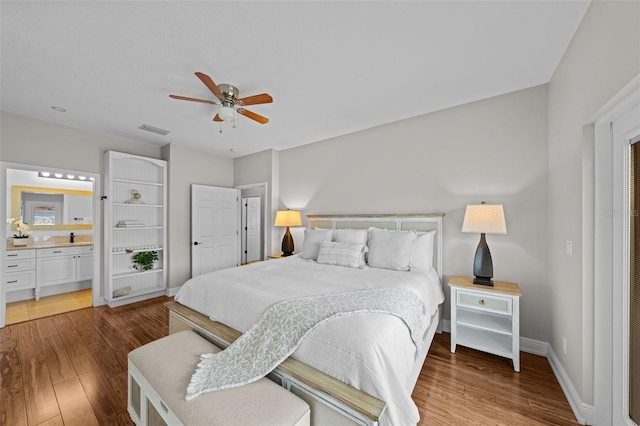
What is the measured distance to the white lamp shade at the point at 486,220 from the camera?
2275 millimetres

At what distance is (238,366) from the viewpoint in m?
1.43

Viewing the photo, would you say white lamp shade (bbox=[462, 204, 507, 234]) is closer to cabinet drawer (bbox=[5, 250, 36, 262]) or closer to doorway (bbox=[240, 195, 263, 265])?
doorway (bbox=[240, 195, 263, 265])

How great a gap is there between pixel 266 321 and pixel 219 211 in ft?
12.9

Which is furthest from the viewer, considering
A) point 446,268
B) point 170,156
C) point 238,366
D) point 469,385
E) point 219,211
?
point 219,211

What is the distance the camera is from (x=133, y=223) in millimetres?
4133

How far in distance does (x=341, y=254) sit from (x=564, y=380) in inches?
83.3

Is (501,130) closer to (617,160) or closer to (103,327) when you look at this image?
(617,160)

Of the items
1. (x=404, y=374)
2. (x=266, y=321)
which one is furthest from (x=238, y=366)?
(x=404, y=374)

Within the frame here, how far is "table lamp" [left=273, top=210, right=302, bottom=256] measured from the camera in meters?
4.14

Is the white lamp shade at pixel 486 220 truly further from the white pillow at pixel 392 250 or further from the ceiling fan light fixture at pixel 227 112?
the ceiling fan light fixture at pixel 227 112

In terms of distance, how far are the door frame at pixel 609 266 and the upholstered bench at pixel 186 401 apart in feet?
6.17

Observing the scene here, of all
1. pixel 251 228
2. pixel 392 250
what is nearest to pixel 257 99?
pixel 392 250

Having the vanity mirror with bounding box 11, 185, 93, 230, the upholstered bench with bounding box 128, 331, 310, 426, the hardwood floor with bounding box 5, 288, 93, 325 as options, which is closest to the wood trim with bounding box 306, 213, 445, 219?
the upholstered bench with bounding box 128, 331, 310, 426

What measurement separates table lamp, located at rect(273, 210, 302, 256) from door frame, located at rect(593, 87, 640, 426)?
11.2 feet
